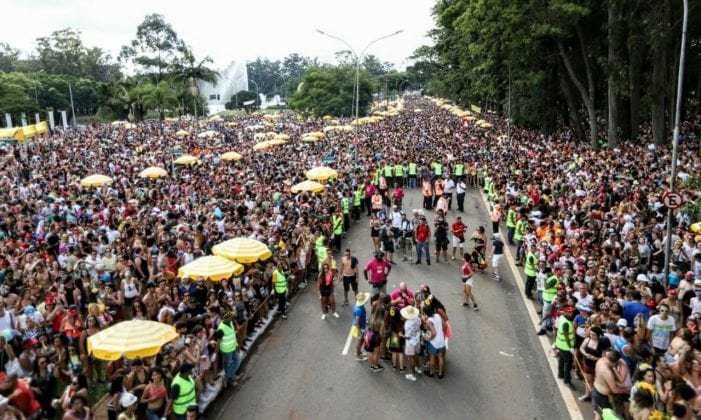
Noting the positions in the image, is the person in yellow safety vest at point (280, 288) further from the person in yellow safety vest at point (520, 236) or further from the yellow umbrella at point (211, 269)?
the person in yellow safety vest at point (520, 236)

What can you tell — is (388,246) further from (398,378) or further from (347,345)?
(398,378)

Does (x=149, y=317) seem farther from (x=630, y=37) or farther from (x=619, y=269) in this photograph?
(x=630, y=37)

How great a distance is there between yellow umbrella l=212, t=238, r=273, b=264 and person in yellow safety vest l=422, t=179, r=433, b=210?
10601 millimetres

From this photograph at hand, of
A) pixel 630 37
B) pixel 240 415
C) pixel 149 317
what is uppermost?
pixel 630 37

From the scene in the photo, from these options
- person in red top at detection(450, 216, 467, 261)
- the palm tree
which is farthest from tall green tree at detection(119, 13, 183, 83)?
person in red top at detection(450, 216, 467, 261)

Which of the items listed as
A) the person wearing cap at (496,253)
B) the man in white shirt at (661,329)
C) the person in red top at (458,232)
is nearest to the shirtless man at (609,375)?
the man in white shirt at (661,329)

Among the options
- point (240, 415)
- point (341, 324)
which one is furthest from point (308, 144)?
point (240, 415)

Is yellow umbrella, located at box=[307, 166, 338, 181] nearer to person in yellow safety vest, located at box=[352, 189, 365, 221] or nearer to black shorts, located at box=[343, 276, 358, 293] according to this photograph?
person in yellow safety vest, located at box=[352, 189, 365, 221]

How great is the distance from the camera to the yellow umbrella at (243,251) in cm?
1188

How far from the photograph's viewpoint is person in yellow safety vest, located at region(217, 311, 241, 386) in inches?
367

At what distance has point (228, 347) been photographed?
930 centimetres

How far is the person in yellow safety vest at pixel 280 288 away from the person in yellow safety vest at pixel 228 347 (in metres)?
2.57

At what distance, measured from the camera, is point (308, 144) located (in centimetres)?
4138

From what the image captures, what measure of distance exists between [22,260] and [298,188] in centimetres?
893
